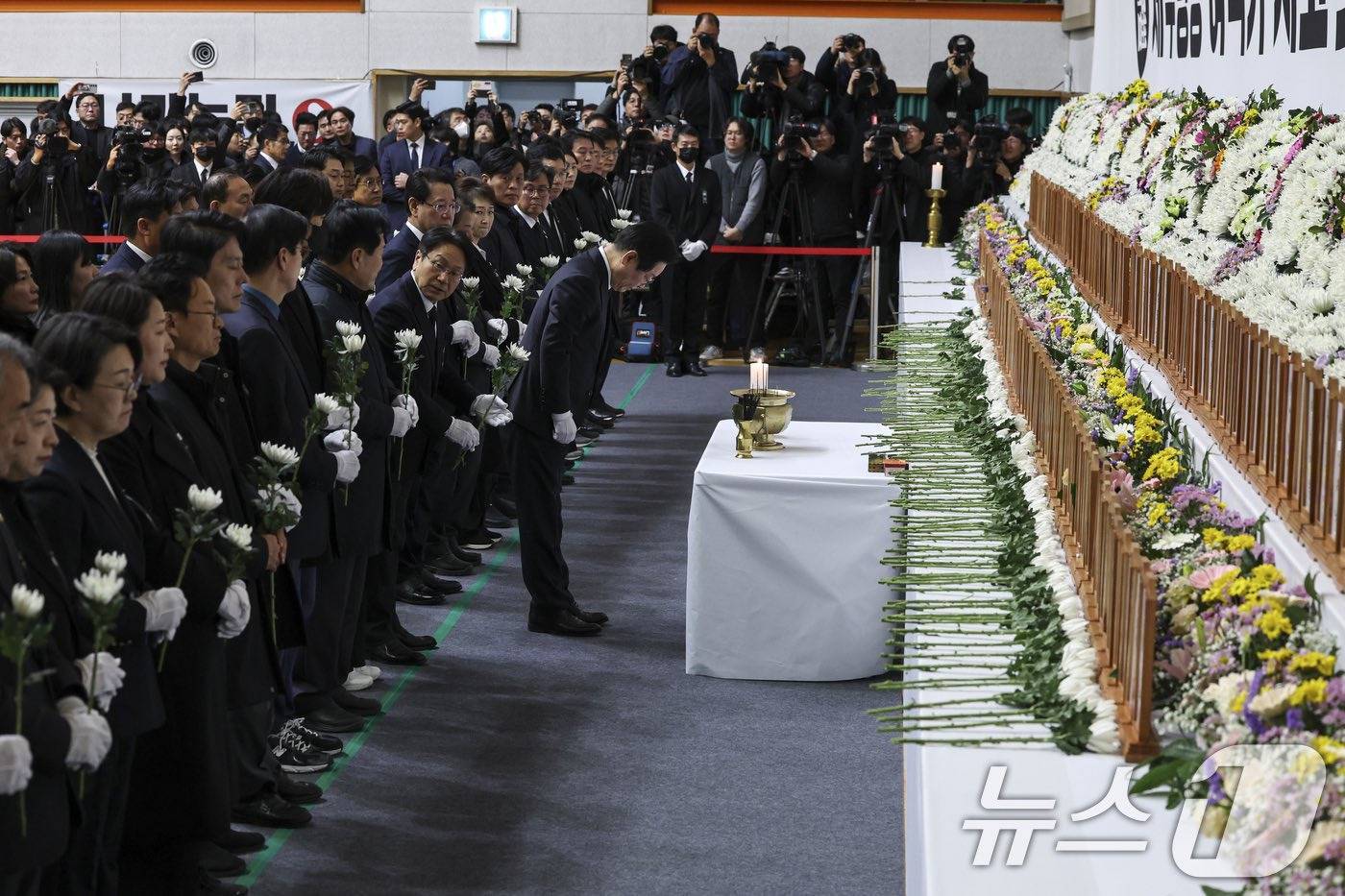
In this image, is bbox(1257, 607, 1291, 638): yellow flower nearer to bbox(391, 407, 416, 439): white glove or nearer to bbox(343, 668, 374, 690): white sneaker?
bbox(391, 407, 416, 439): white glove

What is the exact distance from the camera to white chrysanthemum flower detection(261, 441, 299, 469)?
12.2 feet

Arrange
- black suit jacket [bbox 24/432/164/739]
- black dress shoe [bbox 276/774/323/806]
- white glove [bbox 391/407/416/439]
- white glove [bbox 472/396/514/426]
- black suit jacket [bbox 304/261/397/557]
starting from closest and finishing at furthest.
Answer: black suit jacket [bbox 24/432/164/739]
black dress shoe [bbox 276/774/323/806]
black suit jacket [bbox 304/261/397/557]
white glove [bbox 391/407/416/439]
white glove [bbox 472/396/514/426]

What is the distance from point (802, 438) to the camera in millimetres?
5742

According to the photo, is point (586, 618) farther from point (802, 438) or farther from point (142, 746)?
point (142, 746)

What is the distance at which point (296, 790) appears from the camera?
4215 mm

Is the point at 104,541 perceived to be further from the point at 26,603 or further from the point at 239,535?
the point at 26,603

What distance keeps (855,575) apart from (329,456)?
1728mm

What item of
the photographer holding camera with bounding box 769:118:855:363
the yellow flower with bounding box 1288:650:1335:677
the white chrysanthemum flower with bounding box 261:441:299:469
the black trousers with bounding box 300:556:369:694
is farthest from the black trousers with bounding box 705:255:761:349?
the yellow flower with bounding box 1288:650:1335:677

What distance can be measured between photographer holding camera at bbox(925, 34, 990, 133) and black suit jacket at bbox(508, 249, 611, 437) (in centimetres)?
766

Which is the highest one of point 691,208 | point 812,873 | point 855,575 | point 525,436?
point 691,208

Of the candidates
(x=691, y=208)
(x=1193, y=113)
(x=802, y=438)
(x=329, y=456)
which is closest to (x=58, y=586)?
(x=329, y=456)

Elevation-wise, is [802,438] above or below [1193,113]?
below

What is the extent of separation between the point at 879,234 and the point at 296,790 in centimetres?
820

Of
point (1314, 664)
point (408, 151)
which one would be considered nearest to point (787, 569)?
point (1314, 664)
